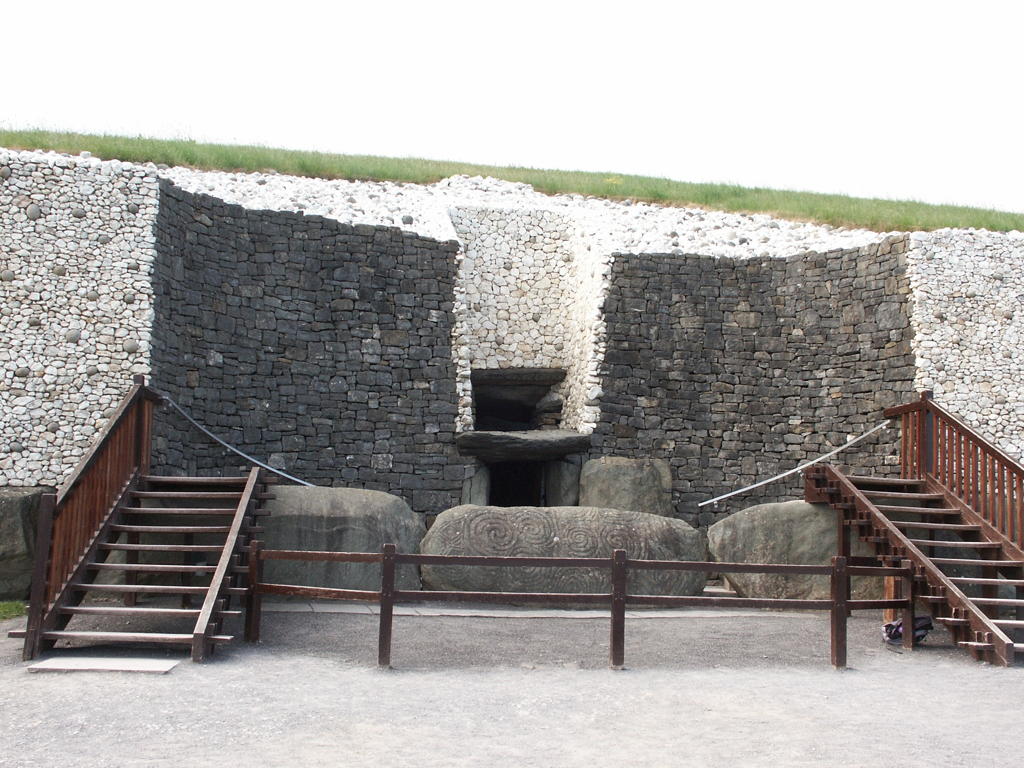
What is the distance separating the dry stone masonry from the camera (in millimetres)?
11688

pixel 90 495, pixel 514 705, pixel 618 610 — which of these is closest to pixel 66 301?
pixel 90 495

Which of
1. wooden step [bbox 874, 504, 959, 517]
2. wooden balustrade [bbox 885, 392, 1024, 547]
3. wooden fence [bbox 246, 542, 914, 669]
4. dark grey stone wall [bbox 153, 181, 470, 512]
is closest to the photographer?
wooden fence [bbox 246, 542, 914, 669]

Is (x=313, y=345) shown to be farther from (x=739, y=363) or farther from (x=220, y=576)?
(x=739, y=363)

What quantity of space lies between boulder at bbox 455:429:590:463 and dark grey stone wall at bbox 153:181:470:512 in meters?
0.28

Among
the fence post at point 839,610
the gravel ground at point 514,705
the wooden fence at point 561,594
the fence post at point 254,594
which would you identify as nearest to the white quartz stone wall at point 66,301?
the gravel ground at point 514,705

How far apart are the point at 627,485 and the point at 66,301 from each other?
754cm

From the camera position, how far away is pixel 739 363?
14914mm

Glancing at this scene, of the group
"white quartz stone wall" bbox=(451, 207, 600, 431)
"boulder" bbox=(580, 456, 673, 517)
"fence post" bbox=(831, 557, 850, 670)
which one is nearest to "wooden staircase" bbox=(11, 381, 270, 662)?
"fence post" bbox=(831, 557, 850, 670)

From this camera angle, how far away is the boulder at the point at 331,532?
1076 centimetres

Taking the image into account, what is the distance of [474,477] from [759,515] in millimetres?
4277

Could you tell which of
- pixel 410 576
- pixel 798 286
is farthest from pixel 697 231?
pixel 410 576

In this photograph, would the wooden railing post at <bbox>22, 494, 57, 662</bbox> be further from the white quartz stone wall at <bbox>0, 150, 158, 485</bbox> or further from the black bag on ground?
the black bag on ground

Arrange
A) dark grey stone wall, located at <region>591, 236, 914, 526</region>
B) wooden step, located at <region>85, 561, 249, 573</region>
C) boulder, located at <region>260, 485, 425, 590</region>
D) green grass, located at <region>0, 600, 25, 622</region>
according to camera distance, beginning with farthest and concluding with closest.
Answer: dark grey stone wall, located at <region>591, 236, 914, 526</region>, boulder, located at <region>260, 485, 425, 590</region>, green grass, located at <region>0, 600, 25, 622</region>, wooden step, located at <region>85, 561, 249, 573</region>

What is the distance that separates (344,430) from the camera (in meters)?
13.7
